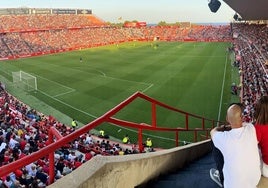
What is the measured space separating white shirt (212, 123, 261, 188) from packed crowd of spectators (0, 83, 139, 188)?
7.29 feet

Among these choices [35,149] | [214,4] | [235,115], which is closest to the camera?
[235,115]

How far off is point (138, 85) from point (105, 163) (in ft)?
100

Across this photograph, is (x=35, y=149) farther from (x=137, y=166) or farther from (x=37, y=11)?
(x=37, y=11)

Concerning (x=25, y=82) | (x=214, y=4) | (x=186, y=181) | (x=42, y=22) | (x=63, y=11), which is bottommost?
(x=25, y=82)

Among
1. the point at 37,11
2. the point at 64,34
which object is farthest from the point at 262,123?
the point at 37,11

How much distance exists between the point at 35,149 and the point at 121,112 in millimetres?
13514

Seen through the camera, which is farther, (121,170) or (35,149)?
(35,149)

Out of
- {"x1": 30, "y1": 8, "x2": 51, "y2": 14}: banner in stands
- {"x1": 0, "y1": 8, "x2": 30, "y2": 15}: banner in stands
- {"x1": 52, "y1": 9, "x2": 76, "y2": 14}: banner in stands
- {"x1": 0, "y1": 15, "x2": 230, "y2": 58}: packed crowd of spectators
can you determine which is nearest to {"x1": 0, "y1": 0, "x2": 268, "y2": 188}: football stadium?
{"x1": 0, "y1": 15, "x2": 230, "y2": 58}: packed crowd of spectators

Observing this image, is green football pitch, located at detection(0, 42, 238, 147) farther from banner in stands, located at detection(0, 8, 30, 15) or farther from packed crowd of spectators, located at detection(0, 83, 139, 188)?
banner in stands, located at detection(0, 8, 30, 15)

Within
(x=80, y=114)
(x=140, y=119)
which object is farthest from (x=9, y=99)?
(x=140, y=119)

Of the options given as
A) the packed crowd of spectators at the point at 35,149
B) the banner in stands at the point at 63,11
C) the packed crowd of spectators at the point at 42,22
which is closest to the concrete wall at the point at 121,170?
the packed crowd of spectators at the point at 35,149

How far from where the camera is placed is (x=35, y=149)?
12.0 m

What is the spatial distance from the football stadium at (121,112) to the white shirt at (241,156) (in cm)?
3

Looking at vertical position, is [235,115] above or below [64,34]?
below
